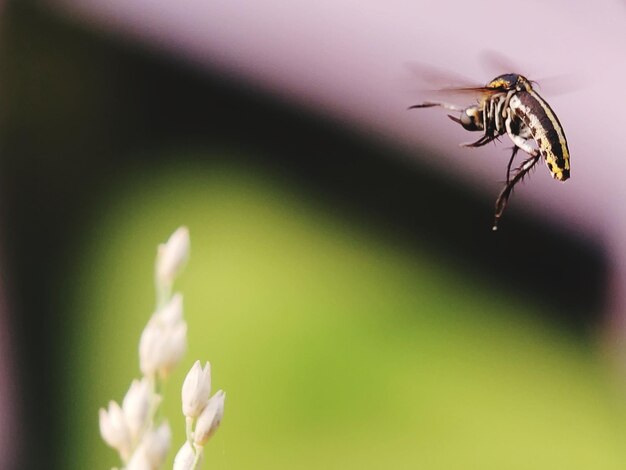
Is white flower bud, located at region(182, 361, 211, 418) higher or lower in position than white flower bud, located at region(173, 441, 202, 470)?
higher

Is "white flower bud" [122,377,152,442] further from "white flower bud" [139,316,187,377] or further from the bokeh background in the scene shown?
the bokeh background

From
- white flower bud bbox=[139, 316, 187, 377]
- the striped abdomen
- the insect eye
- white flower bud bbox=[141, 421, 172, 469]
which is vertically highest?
the insect eye

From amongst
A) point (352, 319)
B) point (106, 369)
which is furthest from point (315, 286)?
point (106, 369)

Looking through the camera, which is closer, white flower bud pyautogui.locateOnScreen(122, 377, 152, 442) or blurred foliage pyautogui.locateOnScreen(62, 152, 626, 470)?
white flower bud pyautogui.locateOnScreen(122, 377, 152, 442)

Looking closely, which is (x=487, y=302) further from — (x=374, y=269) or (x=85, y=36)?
(x=85, y=36)

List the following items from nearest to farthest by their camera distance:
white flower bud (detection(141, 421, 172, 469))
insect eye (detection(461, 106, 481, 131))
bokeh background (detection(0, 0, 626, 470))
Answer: white flower bud (detection(141, 421, 172, 469)), insect eye (detection(461, 106, 481, 131)), bokeh background (detection(0, 0, 626, 470))

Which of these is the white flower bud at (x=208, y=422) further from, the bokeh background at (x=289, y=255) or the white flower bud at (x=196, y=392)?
the bokeh background at (x=289, y=255)

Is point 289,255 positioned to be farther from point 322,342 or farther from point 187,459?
point 187,459

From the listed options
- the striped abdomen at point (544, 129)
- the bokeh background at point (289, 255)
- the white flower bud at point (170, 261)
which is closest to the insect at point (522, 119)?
the striped abdomen at point (544, 129)

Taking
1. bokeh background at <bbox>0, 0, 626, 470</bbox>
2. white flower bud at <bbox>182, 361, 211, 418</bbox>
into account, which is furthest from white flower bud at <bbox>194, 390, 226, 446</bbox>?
bokeh background at <bbox>0, 0, 626, 470</bbox>
